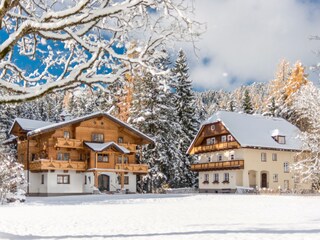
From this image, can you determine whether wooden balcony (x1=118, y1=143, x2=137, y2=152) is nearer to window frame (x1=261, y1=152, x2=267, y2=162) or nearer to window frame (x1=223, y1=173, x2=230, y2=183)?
window frame (x1=223, y1=173, x2=230, y2=183)

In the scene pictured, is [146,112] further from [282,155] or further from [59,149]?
[282,155]

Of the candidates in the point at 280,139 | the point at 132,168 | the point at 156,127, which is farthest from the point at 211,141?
the point at 132,168

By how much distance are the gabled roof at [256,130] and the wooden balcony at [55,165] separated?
53.6 ft

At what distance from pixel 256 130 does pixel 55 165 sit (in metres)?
25.4

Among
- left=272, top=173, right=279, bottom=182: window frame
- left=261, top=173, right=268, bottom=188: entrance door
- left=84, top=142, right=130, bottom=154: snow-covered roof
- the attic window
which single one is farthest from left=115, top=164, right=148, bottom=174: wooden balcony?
the attic window

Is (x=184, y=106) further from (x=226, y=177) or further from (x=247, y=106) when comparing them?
(x=247, y=106)

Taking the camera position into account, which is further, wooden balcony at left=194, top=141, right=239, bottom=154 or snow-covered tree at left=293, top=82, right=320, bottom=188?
wooden balcony at left=194, top=141, right=239, bottom=154

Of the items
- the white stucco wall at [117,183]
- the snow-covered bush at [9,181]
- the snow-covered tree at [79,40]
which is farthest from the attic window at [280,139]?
the snow-covered tree at [79,40]

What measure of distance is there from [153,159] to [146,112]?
544cm

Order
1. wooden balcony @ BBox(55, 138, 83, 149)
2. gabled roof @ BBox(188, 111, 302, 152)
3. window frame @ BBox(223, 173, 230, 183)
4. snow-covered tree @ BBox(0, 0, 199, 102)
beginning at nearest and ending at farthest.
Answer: snow-covered tree @ BBox(0, 0, 199, 102), wooden balcony @ BBox(55, 138, 83, 149), gabled roof @ BBox(188, 111, 302, 152), window frame @ BBox(223, 173, 230, 183)

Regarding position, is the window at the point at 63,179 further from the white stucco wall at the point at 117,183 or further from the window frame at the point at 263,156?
the window frame at the point at 263,156

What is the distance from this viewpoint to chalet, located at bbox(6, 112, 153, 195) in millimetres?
45219

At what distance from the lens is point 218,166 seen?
181ft

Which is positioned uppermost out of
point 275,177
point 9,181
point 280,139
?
point 280,139
